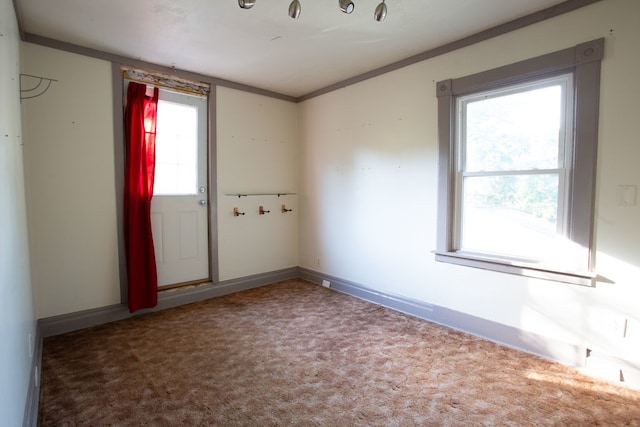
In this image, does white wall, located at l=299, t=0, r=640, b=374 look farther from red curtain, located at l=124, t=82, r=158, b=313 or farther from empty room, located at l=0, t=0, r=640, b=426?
red curtain, located at l=124, t=82, r=158, b=313

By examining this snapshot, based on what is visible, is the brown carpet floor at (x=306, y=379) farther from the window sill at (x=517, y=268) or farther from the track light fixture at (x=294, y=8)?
the track light fixture at (x=294, y=8)

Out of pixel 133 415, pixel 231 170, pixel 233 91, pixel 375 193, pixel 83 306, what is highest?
pixel 233 91

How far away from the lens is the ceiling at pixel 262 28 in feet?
7.77

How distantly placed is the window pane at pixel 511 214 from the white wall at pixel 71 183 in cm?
334

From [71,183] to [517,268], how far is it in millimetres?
3821

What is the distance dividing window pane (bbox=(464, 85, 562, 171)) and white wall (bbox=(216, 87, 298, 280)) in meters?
2.41

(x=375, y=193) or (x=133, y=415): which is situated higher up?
(x=375, y=193)

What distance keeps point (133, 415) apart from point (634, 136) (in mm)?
3431

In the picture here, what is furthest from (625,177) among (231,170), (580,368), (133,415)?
(231,170)

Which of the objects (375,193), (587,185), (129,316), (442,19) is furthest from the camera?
(375,193)

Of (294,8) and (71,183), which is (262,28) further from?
(71,183)

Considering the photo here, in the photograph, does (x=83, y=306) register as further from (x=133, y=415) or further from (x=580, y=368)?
(x=580, y=368)

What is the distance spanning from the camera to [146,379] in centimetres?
223

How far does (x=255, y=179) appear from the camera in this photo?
4.30 meters
